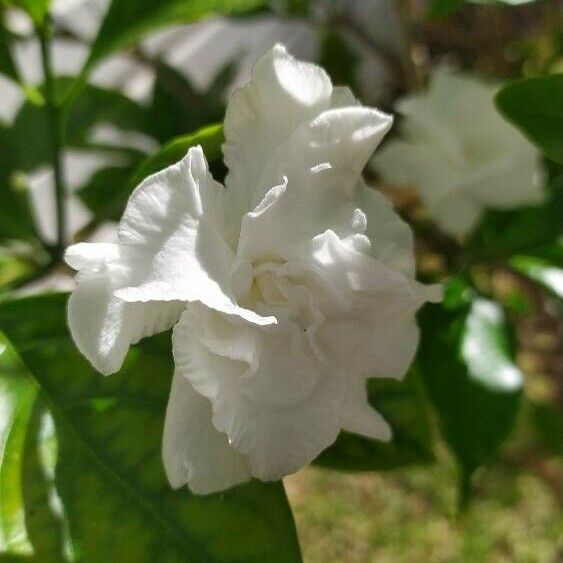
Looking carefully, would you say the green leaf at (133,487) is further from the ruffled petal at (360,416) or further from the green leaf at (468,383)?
the green leaf at (468,383)

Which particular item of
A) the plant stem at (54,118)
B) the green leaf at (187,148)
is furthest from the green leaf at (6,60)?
the green leaf at (187,148)

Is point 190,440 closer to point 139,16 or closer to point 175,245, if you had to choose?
point 175,245

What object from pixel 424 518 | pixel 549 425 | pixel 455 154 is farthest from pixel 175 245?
pixel 424 518

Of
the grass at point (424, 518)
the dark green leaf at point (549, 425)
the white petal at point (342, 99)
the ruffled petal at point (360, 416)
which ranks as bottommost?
the grass at point (424, 518)

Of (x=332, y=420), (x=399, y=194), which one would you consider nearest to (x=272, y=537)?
(x=332, y=420)

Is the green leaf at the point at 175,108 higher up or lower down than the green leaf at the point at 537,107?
lower down

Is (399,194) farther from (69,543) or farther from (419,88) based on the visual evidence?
(69,543)
